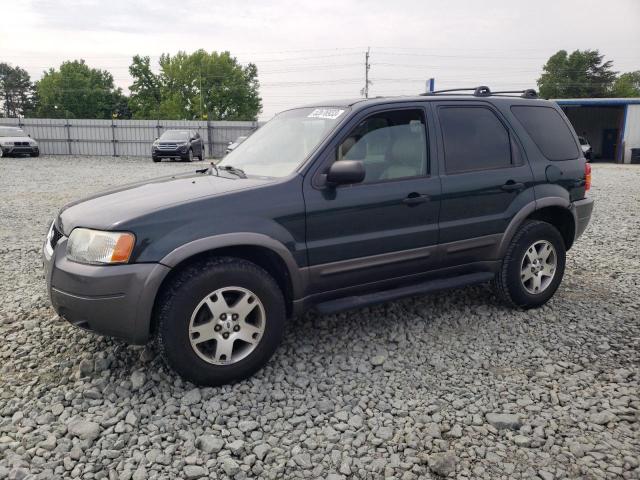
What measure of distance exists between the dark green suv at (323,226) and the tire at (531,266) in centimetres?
1

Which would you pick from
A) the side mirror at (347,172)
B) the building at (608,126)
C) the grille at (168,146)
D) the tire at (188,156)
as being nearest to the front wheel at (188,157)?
the tire at (188,156)

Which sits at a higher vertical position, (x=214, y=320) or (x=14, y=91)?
(x=14, y=91)

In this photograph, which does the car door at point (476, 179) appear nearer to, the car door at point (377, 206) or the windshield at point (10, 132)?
the car door at point (377, 206)

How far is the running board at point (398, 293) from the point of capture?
361 centimetres

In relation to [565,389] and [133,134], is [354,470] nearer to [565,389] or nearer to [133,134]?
[565,389]

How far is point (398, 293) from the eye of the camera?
12.7ft

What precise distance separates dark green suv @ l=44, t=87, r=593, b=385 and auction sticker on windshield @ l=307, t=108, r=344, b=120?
0.02 m

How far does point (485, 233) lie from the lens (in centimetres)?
425

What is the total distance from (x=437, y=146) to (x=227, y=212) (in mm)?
1781

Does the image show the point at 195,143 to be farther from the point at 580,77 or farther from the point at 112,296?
the point at 580,77

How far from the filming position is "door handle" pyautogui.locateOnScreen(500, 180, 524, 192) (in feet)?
14.1

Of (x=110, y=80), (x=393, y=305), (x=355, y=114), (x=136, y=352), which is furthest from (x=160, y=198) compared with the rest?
(x=110, y=80)

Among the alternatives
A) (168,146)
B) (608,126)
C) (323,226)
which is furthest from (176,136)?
(608,126)

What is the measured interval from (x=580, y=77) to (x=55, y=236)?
79.9 metres
